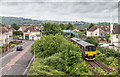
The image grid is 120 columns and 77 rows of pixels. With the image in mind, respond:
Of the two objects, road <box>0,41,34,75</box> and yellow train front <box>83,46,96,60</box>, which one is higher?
yellow train front <box>83,46,96,60</box>

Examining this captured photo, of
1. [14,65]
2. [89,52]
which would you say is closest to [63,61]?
[89,52]

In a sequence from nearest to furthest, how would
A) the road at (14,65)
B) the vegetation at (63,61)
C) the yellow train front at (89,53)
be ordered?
the vegetation at (63,61) < the road at (14,65) < the yellow train front at (89,53)

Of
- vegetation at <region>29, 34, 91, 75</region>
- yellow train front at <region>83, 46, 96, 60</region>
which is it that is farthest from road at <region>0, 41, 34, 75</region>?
yellow train front at <region>83, 46, 96, 60</region>

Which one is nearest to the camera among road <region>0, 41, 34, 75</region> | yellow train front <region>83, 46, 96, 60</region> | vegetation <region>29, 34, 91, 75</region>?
vegetation <region>29, 34, 91, 75</region>

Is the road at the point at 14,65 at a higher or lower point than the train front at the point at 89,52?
lower

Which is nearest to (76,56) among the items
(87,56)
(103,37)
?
(87,56)

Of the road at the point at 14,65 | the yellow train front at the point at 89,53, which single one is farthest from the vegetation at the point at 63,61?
the yellow train front at the point at 89,53

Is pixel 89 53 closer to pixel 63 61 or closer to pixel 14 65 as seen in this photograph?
pixel 63 61

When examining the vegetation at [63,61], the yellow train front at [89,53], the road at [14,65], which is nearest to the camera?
the vegetation at [63,61]

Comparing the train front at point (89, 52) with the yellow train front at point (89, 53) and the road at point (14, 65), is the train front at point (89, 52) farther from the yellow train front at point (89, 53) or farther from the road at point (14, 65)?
the road at point (14, 65)

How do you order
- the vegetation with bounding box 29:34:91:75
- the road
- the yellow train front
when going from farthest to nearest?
the yellow train front < the road < the vegetation with bounding box 29:34:91:75

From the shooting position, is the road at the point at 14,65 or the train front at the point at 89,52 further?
the train front at the point at 89,52

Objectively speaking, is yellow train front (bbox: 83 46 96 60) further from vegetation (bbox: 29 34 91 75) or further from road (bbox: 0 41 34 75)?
road (bbox: 0 41 34 75)

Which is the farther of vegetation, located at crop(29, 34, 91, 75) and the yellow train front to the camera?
the yellow train front
